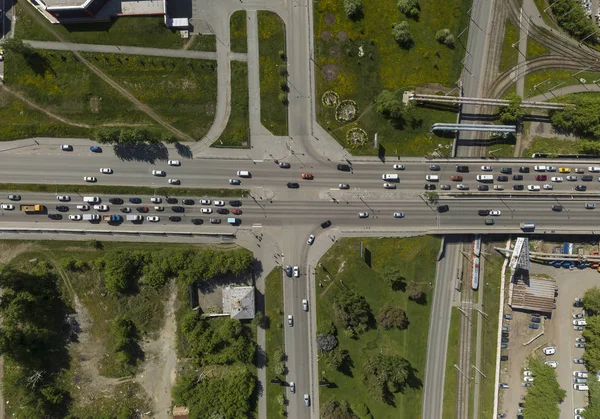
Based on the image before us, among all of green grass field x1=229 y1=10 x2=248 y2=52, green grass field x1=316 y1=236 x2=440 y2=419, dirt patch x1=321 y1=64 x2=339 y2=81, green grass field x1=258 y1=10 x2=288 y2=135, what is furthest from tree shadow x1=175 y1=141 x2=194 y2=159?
green grass field x1=316 y1=236 x2=440 y2=419

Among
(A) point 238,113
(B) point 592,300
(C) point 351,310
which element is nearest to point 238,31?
(A) point 238,113

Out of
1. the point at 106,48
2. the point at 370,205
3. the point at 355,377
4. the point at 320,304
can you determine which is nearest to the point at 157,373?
the point at 320,304

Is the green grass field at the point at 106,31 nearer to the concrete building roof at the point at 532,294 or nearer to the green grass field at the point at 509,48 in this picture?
the green grass field at the point at 509,48

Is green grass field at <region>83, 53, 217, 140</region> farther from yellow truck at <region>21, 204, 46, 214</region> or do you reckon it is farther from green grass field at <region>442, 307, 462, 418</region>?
green grass field at <region>442, 307, 462, 418</region>

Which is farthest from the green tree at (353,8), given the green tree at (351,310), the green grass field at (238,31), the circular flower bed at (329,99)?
the green tree at (351,310)

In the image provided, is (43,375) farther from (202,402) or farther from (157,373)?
(202,402)

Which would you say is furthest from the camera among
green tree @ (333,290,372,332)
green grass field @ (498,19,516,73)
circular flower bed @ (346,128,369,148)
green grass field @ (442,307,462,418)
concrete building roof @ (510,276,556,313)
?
green grass field @ (442,307,462,418)
